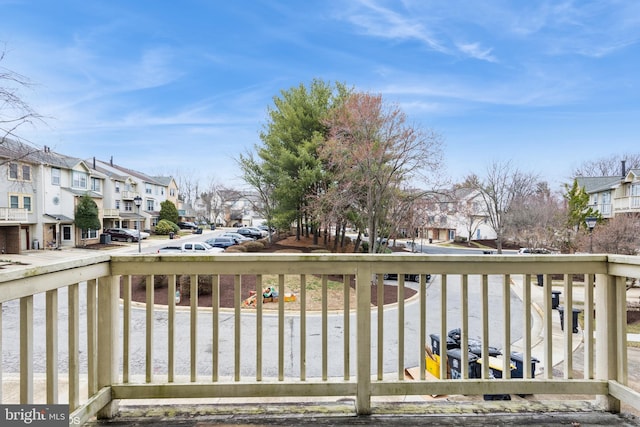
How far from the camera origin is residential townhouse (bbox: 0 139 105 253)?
768 inches

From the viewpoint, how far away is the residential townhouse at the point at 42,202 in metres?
19.5

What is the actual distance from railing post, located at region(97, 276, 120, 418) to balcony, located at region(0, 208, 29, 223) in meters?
24.1

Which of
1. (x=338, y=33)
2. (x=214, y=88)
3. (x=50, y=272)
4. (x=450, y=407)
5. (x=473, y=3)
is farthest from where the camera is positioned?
(x=214, y=88)

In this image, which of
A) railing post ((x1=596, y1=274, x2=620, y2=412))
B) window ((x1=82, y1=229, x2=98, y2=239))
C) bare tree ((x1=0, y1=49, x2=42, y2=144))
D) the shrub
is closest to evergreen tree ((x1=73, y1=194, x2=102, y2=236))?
window ((x1=82, y1=229, x2=98, y2=239))

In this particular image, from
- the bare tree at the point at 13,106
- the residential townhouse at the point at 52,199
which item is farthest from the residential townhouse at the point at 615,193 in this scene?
the residential townhouse at the point at 52,199

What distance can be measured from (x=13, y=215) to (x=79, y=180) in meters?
6.46

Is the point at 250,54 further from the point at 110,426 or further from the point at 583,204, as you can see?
the point at 583,204

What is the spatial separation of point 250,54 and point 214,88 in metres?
5.29

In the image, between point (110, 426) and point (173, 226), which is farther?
point (173, 226)

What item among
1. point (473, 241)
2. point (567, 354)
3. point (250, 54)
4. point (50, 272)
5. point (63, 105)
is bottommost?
point (473, 241)

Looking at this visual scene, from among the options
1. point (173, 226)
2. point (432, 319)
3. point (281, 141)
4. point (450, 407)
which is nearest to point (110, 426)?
point (450, 407)

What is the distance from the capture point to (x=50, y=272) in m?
1.50

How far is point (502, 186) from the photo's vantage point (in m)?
24.5

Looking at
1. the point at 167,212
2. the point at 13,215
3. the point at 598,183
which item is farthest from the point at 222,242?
the point at 598,183
